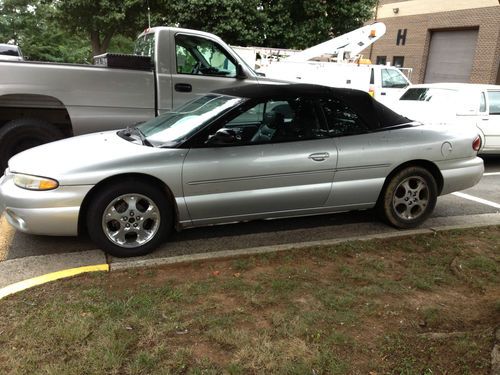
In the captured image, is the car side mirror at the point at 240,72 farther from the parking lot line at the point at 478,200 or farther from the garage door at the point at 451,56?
the garage door at the point at 451,56

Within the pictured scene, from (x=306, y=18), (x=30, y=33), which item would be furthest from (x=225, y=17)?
(x=30, y=33)

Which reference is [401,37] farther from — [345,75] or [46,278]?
[46,278]

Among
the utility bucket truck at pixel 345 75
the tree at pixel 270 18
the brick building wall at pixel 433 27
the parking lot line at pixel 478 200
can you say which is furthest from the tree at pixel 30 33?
the parking lot line at pixel 478 200

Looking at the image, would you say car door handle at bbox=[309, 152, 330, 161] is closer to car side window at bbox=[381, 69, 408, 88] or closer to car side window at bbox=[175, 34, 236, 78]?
car side window at bbox=[175, 34, 236, 78]

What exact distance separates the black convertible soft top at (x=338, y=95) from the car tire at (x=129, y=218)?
132 centimetres

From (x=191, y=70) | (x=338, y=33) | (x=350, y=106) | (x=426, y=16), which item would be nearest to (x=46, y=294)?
(x=350, y=106)

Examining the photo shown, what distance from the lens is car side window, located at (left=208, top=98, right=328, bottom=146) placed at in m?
4.50

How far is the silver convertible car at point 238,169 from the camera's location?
4.09 m

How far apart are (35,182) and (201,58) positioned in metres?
3.72

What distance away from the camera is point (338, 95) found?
193 inches

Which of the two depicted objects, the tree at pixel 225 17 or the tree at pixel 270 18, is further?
the tree at pixel 270 18

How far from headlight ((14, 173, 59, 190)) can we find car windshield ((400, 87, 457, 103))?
764cm

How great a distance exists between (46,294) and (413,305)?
258cm

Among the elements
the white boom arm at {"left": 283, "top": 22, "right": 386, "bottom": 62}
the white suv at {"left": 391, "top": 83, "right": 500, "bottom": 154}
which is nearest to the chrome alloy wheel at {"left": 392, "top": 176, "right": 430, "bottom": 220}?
the white suv at {"left": 391, "top": 83, "right": 500, "bottom": 154}
